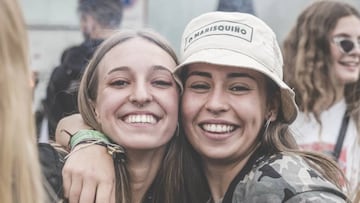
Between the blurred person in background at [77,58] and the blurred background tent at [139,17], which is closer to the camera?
the blurred person in background at [77,58]

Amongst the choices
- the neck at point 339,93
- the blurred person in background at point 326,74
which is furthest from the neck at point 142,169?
the neck at point 339,93

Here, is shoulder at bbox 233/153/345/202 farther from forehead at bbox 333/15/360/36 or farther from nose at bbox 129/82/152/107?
forehead at bbox 333/15/360/36

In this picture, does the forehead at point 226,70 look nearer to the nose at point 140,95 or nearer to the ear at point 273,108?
the ear at point 273,108

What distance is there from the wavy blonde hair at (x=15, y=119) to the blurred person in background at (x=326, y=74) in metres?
2.68

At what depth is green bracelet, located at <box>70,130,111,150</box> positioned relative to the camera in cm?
265

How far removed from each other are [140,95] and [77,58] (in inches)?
77.2

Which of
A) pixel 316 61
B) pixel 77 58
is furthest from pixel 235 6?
pixel 77 58

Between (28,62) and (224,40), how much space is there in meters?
1.13

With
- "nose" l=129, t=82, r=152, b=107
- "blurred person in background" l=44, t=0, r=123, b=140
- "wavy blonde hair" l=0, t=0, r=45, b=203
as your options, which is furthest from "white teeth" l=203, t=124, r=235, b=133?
"blurred person in background" l=44, t=0, r=123, b=140

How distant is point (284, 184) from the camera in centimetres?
235

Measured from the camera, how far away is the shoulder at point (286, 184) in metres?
→ 2.31

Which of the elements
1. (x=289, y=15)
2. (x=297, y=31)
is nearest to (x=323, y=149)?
(x=297, y=31)

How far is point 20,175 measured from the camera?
1591mm

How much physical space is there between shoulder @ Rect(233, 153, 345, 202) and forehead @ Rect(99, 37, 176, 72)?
51cm
